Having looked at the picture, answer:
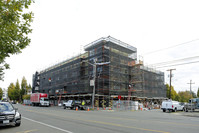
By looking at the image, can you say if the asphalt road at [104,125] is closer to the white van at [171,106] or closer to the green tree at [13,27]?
→ the green tree at [13,27]

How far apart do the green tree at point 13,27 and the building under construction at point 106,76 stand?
943 inches

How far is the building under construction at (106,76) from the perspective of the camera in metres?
40.6

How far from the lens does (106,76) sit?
40719 mm

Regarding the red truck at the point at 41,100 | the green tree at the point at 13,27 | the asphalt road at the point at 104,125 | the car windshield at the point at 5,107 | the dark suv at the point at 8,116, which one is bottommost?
the red truck at the point at 41,100

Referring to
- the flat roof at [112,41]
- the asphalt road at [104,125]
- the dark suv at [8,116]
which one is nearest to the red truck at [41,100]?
the flat roof at [112,41]

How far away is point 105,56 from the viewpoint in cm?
4122

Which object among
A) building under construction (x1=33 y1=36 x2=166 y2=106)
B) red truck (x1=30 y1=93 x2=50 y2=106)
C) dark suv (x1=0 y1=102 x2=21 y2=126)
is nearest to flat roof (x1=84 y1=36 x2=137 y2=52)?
building under construction (x1=33 y1=36 x2=166 y2=106)

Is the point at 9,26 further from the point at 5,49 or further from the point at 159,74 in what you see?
the point at 159,74

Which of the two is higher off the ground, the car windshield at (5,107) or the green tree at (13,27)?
the green tree at (13,27)

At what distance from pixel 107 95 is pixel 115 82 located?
12.8ft

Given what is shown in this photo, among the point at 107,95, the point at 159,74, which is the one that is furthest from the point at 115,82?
the point at 159,74

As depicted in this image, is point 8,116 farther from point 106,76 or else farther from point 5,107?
point 106,76

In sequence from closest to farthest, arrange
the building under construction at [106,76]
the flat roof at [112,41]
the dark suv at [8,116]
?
the dark suv at [8,116]
the building under construction at [106,76]
the flat roof at [112,41]

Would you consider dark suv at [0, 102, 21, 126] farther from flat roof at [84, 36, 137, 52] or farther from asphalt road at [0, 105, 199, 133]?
flat roof at [84, 36, 137, 52]
